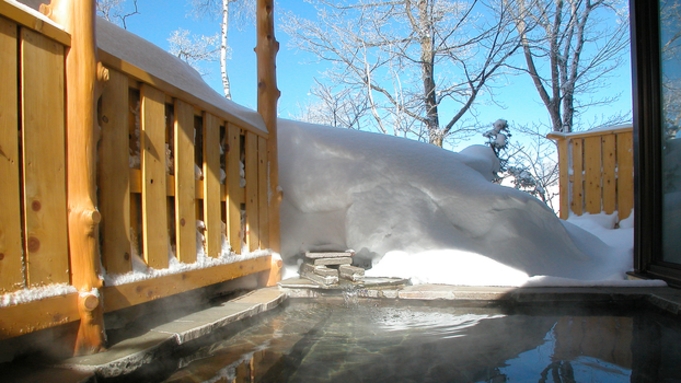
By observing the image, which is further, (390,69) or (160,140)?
(390,69)

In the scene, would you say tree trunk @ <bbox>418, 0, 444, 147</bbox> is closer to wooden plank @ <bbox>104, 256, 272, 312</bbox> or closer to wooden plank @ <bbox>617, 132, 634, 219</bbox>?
wooden plank @ <bbox>617, 132, 634, 219</bbox>

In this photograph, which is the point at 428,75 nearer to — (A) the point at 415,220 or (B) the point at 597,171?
(B) the point at 597,171

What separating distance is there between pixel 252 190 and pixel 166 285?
4.30 ft

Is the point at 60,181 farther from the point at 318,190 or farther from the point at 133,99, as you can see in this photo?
the point at 318,190

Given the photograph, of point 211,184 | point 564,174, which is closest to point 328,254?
point 211,184

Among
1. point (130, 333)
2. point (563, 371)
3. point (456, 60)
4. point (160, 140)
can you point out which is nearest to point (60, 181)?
point (160, 140)

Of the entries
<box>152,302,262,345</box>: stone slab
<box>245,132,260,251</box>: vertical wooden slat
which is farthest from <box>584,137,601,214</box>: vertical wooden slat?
<box>152,302,262,345</box>: stone slab

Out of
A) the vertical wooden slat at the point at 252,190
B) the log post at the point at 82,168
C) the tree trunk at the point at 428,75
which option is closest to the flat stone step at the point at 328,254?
the vertical wooden slat at the point at 252,190

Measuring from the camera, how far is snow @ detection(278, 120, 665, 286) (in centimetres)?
393

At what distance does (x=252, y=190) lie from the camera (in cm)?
331

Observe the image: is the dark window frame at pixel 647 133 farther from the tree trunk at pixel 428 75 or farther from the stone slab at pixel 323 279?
the tree trunk at pixel 428 75

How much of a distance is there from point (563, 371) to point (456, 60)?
10.7 metres

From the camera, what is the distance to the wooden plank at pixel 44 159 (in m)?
1.42

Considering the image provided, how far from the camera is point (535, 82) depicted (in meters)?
12.5
